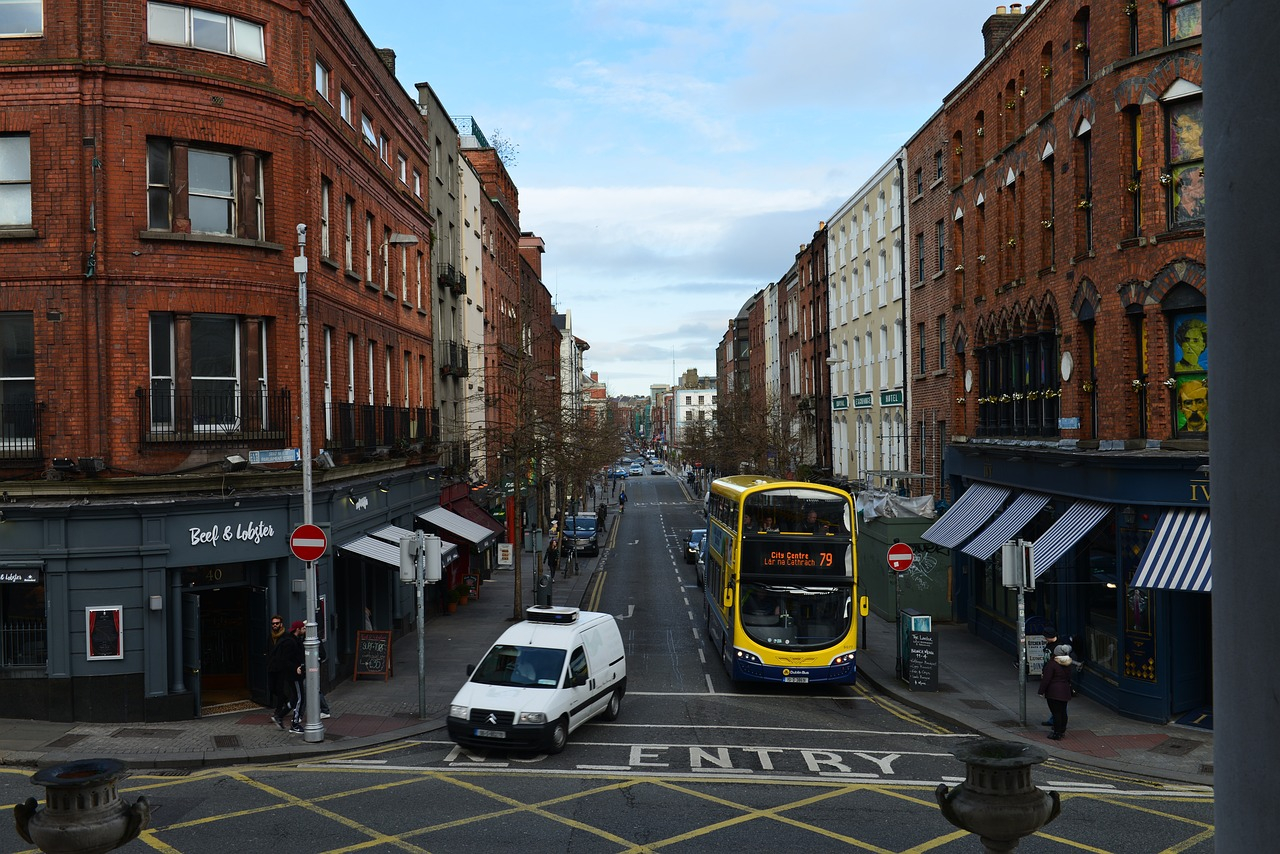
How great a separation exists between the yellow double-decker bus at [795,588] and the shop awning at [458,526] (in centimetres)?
1206

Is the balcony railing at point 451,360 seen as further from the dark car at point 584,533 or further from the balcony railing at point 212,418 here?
the balcony railing at point 212,418

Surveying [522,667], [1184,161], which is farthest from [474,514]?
[1184,161]

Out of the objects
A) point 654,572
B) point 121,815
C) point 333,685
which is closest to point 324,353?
point 333,685

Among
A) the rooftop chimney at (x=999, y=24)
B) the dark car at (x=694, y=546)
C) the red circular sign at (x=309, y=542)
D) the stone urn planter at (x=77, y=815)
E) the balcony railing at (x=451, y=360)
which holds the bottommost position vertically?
the dark car at (x=694, y=546)

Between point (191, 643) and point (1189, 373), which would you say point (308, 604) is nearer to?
point (191, 643)

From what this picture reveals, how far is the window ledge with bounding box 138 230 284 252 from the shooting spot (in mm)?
19922

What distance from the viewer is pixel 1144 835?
13.1 m

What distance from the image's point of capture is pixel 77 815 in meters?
7.86

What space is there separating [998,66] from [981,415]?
32.1 feet

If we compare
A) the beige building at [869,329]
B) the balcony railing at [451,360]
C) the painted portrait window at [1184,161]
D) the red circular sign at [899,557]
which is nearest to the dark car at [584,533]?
the balcony railing at [451,360]

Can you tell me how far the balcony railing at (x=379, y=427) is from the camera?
83.0 feet

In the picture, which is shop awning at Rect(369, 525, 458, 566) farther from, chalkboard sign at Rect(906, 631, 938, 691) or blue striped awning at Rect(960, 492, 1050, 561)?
blue striped awning at Rect(960, 492, 1050, 561)

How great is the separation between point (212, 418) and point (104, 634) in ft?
14.3

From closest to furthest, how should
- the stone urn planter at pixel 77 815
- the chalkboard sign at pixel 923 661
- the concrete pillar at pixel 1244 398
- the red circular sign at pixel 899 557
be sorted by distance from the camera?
the concrete pillar at pixel 1244 398, the stone urn planter at pixel 77 815, the chalkboard sign at pixel 923 661, the red circular sign at pixel 899 557
